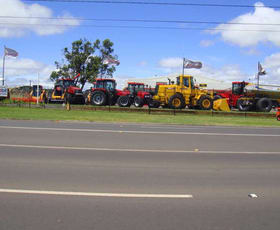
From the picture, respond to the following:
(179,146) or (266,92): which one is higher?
(266,92)

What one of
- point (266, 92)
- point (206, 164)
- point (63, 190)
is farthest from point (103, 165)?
point (266, 92)

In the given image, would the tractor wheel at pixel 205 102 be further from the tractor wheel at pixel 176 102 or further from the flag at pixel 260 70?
the flag at pixel 260 70

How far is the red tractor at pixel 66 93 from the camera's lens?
29.7 m

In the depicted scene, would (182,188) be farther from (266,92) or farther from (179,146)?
(266,92)

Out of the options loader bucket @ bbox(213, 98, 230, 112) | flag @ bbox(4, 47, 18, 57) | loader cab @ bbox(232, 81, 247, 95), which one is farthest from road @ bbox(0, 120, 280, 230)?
flag @ bbox(4, 47, 18, 57)

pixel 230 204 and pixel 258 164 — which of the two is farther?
pixel 258 164

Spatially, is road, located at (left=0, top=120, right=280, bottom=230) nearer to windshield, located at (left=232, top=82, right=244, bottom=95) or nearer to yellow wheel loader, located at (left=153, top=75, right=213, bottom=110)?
yellow wheel loader, located at (left=153, top=75, right=213, bottom=110)

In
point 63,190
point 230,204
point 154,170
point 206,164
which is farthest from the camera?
point 206,164

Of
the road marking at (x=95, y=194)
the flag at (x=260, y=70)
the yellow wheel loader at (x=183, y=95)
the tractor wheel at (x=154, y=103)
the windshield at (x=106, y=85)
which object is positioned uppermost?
the flag at (x=260, y=70)

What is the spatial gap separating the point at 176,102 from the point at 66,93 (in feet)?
33.2

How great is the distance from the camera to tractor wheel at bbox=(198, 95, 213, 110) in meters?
26.7

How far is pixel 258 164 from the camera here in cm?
809

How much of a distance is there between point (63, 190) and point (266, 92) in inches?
1109

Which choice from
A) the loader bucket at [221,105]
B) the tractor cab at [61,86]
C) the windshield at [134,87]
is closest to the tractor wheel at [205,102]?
the loader bucket at [221,105]
